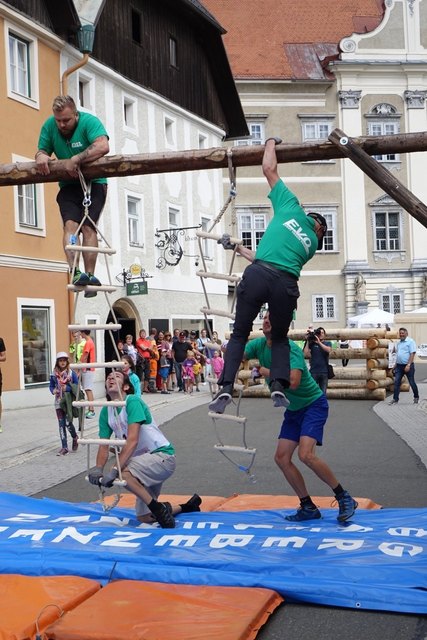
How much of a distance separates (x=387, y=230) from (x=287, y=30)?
13.2 m

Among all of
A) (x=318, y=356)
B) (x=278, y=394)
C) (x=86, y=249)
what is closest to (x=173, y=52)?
(x=318, y=356)

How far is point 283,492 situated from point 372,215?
39731 millimetres

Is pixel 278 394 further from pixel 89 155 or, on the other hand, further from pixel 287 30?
pixel 287 30

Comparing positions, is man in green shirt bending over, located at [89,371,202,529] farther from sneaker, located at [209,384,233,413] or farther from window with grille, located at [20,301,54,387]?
window with grille, located at [20,301,54,387]

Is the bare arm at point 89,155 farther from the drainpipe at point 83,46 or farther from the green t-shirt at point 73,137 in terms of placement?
the drainpipe at point 83,46

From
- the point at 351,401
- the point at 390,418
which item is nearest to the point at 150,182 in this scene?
the point at 351,401

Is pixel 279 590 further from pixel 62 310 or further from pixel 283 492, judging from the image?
pixel 62 310

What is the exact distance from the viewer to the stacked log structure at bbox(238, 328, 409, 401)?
83.1ft

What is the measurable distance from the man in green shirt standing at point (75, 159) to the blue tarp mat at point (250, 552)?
7.28 ft

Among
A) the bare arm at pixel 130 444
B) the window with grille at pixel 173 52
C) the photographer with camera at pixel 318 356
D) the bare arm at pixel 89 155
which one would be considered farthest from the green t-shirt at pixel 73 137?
the window with grille at pixel 173 52

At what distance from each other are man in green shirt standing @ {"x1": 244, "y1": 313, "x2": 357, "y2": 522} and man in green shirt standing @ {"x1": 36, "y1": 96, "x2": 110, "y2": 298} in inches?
69.3

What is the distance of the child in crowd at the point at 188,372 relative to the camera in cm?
2752

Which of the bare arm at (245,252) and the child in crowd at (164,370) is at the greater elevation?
the bare arm at (245,252)

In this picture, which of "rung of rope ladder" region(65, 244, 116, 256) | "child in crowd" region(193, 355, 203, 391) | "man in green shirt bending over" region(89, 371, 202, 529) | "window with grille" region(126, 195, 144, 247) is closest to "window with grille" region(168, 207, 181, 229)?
"window with grille" region(126, 195, 144, 247)
